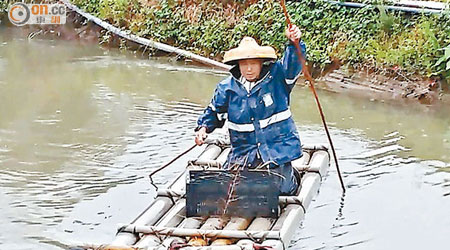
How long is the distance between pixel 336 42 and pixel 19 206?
6.67 m

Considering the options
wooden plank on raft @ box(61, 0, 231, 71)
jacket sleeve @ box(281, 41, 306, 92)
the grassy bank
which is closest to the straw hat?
jacket sleeve @ box(281, 41, 306, 92)

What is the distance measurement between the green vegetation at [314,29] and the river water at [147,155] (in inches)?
33.6

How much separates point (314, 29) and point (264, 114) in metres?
6.93

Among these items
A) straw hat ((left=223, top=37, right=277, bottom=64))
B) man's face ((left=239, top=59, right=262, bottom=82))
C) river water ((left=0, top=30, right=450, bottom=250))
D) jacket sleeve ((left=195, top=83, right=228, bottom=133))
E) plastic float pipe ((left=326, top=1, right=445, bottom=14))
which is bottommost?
river water ((left=0, top=30, right=450, bottom=250))

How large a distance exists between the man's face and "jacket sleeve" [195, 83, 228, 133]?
22 centimetres

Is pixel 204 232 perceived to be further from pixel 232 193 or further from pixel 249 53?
pixel 249 53

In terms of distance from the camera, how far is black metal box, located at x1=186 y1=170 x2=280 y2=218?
17.7ft

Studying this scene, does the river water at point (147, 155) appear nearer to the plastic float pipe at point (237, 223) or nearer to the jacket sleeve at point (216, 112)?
the plastic float pipe at point (237, 223)

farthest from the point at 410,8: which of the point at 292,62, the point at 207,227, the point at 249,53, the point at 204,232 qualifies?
the point at 204,232

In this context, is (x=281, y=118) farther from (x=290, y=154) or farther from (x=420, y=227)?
(x=420, y=227)

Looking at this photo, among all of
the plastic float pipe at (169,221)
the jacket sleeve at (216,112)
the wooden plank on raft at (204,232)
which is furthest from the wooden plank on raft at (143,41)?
the wooden plank on raft at (204,232)

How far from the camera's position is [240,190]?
5426mm

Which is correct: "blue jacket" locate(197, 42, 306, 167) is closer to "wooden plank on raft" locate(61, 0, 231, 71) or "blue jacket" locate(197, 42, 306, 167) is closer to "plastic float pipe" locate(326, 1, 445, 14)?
"plastic float pipe" locate(326, 1, 445, 14)

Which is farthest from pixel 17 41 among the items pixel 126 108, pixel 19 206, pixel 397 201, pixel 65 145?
pixel 397 201
